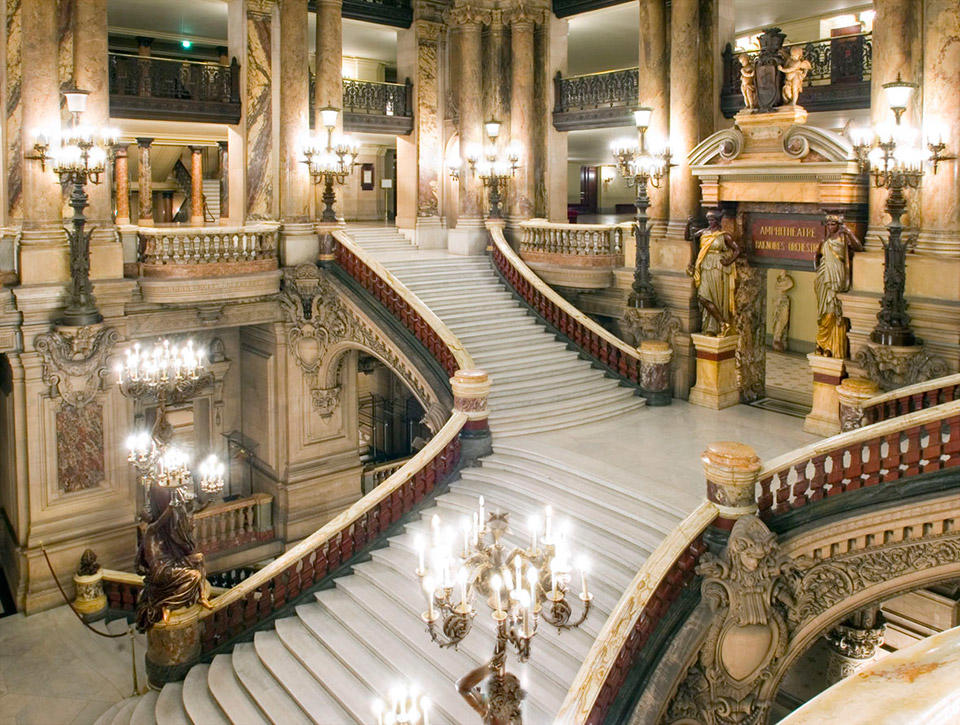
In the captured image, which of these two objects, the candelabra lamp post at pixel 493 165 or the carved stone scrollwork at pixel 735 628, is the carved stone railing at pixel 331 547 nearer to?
the carved stone scrollwork at pixel 735 628

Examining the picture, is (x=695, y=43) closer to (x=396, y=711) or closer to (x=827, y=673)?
(x=827, y=673)

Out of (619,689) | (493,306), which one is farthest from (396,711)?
(493,306)

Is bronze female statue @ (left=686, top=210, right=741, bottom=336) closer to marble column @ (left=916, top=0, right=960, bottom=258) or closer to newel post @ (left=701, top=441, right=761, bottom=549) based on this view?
marble column @ (left=916, top=0, right=960, bottom=258)

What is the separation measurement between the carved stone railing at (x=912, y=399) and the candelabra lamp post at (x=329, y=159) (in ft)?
33.0

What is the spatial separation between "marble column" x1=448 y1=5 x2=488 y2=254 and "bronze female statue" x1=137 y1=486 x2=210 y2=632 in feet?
33.8

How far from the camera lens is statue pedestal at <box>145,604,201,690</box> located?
1091cm

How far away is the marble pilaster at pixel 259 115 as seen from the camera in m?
17.7

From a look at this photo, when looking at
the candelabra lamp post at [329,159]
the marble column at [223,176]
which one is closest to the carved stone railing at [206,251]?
the candelabra lamp post at [329,159]

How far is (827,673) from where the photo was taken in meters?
12.3

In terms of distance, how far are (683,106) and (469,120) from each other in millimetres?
5677

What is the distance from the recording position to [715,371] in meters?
15.3

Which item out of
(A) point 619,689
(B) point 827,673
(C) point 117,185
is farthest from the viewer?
(C) point 117,185

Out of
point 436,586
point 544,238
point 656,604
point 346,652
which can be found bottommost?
point 346,652

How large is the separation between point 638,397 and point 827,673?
5.15 metres
